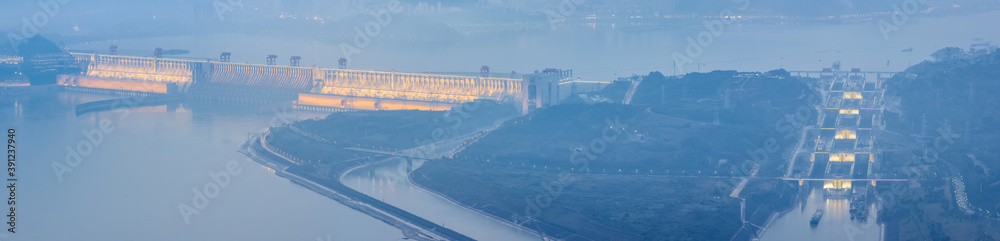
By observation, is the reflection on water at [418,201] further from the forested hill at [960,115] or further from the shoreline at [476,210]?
the forested hill at [960,115]

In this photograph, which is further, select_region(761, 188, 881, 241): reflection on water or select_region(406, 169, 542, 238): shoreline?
select_region(406, 169, 542, 238): shoreline

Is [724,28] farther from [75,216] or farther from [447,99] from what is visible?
[75,216]

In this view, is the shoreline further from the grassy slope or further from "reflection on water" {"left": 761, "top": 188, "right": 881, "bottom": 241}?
"reflection on water" {"left": 761, "top": 188, "right": 881, "bottom": 241}

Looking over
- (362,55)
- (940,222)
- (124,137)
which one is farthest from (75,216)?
(362,55)

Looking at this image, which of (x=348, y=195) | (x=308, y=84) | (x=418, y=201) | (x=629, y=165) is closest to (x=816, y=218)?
(x=629, y=165)

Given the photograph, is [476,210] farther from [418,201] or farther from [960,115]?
[960,115]

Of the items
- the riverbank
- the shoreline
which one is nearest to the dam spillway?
the riverbank

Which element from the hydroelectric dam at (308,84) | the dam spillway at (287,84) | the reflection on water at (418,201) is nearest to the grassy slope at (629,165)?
the reflection on water at (418,201)
